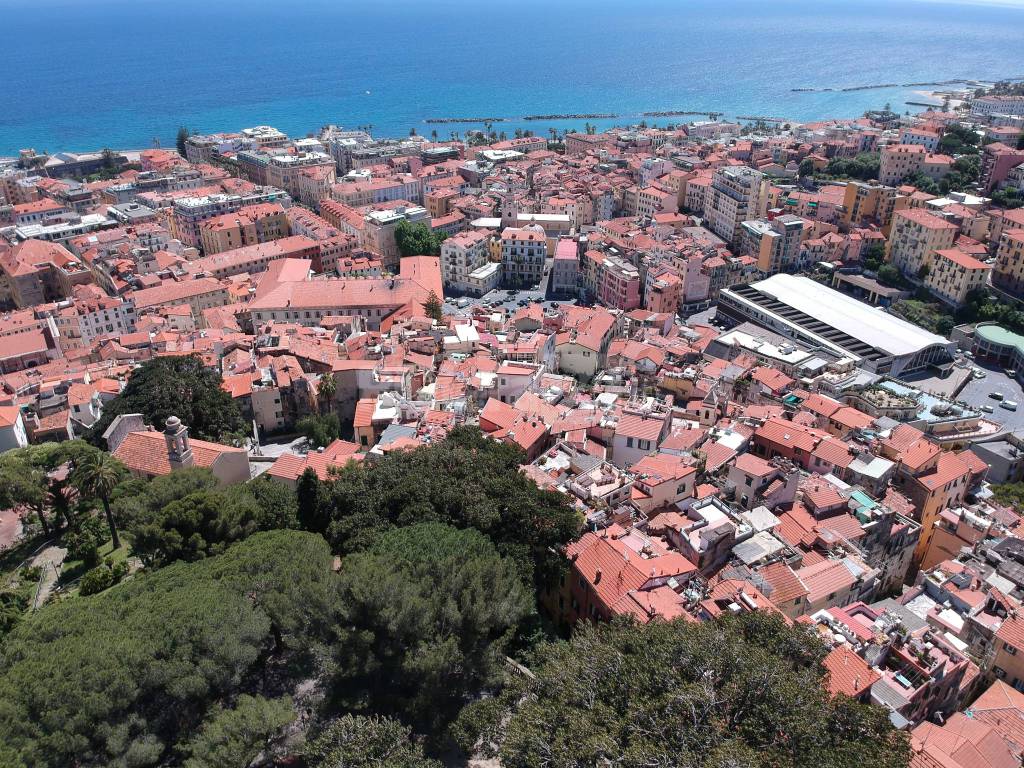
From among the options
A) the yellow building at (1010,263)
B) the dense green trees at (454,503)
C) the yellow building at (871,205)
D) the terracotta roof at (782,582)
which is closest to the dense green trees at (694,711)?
the terracotta roof at (782,582)

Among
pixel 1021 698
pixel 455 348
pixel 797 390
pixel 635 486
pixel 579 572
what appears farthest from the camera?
pixel 455 348

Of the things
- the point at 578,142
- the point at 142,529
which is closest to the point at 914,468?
the point at 142,529

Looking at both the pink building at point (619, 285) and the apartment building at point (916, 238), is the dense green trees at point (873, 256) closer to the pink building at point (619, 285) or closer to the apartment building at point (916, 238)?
the apartment building at point (916, 238)

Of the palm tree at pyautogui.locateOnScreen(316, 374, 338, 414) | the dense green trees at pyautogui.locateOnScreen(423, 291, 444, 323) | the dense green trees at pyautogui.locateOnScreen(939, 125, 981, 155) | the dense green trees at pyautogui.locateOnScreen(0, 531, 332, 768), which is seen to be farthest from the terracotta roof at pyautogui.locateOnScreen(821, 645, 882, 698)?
the dense green trees at pyautogui.locateOnScreen(939, 125, 981, 155)

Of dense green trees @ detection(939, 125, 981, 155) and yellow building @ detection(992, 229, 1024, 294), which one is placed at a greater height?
dense green trees @ detection(939, 125, 981, 155)

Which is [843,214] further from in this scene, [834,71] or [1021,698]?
[834,71]

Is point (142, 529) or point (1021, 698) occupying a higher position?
point (142, 529)

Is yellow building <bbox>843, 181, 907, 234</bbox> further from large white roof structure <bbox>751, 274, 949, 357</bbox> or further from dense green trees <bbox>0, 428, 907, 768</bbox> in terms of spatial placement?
dense green trees <bbox>0, 428, 907, 768</bbox>

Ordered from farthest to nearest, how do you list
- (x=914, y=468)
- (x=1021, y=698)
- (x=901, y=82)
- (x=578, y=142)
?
1. (x=901, y=82)
2. (x=578, y=142)
3. (x=914, y=468)
4. (x=1021, y=698)
